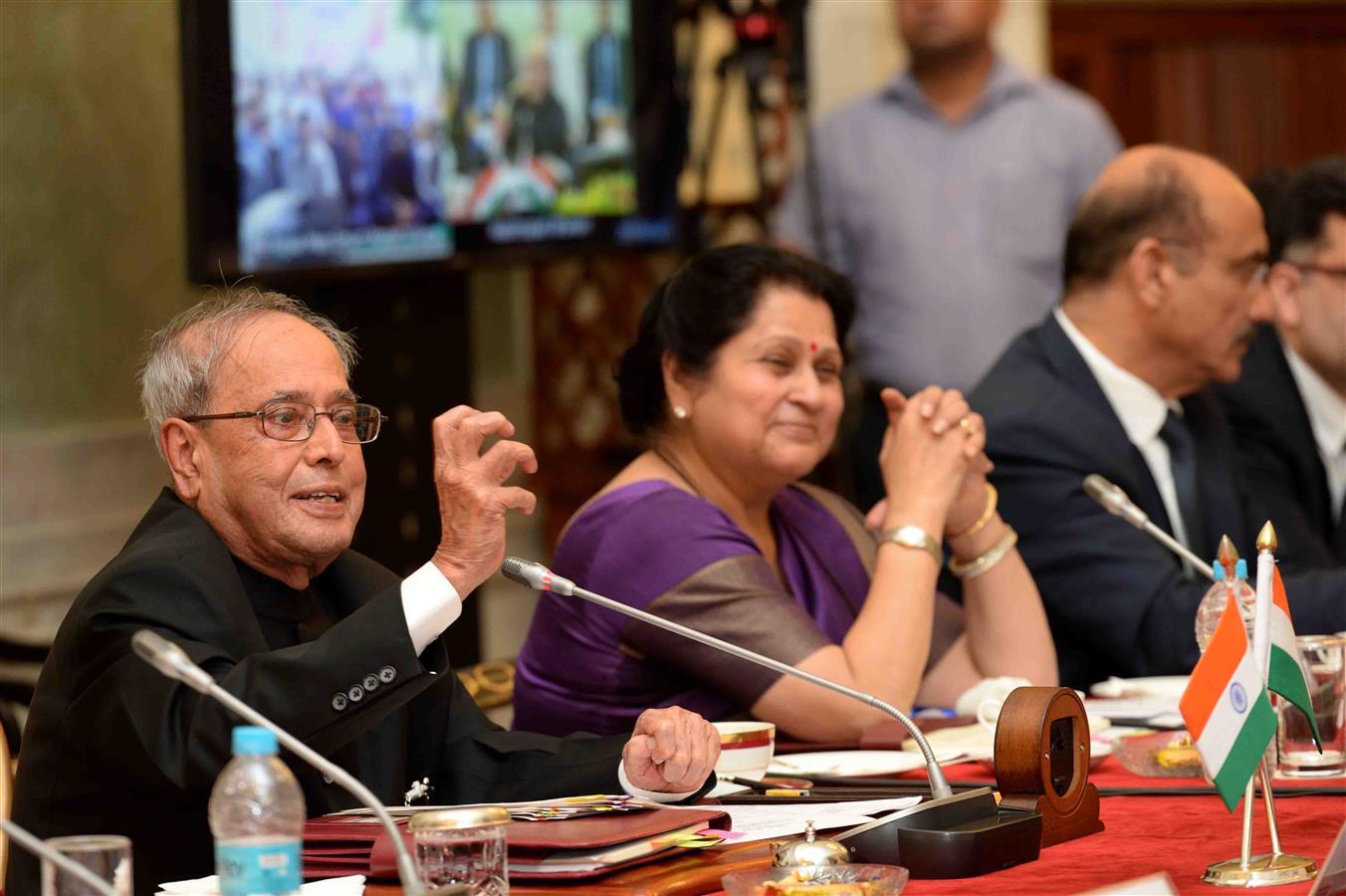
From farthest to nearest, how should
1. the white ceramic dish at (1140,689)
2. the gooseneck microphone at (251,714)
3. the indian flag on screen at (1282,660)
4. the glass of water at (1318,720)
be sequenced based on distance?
the white ceramic dish at (1140,689), the glass of water at (1318,720), the indian flag on screen at (1282,660), the gooseneck microphone at (251,714)

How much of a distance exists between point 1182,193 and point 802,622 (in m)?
1.22

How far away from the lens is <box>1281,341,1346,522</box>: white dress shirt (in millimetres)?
3910

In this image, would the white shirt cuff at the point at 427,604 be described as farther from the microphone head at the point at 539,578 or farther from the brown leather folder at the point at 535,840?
the brown leather folder at the point at 535,840

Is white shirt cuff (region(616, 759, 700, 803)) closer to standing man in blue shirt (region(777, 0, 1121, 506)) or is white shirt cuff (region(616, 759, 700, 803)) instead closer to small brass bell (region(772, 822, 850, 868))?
small brass bell (region(772, 822, 850, 868))

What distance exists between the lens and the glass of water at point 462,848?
1.62 m

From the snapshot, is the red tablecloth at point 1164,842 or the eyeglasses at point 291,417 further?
the eyeglasses at point 291,417

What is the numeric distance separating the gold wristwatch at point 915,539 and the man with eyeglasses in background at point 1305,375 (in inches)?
42.8

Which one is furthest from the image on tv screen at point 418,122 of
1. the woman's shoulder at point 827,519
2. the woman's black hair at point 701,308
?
the woman's shoulder at point 827,519

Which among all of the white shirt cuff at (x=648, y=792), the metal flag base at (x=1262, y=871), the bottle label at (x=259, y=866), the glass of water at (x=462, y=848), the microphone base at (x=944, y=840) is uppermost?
the bottle label at (x=259, y=866)

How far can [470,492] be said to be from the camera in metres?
2.04

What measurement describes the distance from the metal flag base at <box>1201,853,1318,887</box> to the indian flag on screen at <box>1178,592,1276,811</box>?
0.20ft

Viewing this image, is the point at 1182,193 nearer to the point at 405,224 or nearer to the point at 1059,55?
the point at 405,224

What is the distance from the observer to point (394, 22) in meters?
4.32

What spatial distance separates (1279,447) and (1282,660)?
6.62 ft
